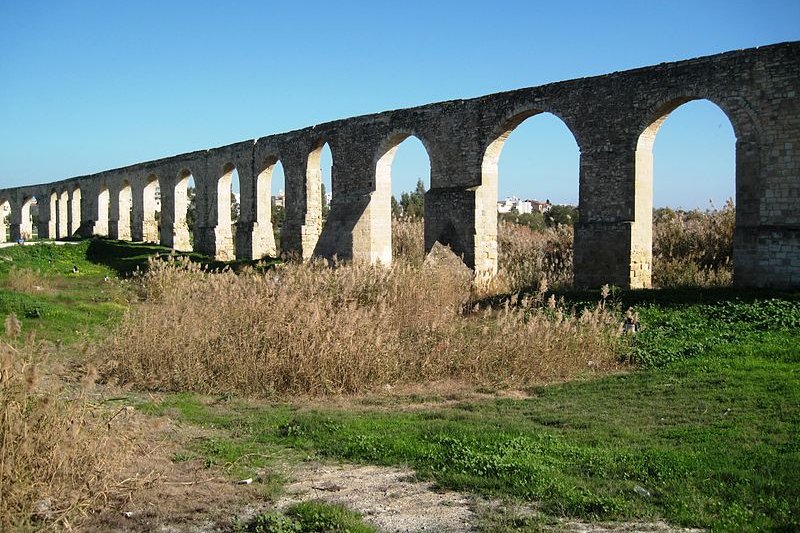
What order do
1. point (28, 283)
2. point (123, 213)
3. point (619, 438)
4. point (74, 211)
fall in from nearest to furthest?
point (619, 438) < point (28, 283) < point (123, 213) < point (74, 211)

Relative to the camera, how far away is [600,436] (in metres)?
5.84

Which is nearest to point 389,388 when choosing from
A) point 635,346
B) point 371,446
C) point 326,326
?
point 326,326

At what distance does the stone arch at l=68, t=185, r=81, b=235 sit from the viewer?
136 feet

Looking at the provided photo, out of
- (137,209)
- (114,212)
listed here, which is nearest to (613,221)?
(137,209)

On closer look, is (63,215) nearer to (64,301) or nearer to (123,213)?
(123,213)

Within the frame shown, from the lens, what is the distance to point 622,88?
13922 millimetres

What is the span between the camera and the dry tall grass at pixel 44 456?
13.0 feet

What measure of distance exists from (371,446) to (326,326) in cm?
262

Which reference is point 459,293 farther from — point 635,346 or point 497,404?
point 497,404

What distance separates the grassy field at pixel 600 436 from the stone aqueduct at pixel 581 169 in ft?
10.2

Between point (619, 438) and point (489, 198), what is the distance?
1129 centimetres

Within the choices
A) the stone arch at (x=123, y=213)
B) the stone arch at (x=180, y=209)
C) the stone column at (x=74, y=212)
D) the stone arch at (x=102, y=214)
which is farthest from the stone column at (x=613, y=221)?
the stone column at (x=74, y=212)

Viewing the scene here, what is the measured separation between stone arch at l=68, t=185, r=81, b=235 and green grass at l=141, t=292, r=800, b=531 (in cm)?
3777

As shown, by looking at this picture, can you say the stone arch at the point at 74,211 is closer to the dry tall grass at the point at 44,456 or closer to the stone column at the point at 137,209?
the stone column at the point at 137,209
